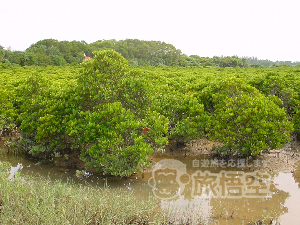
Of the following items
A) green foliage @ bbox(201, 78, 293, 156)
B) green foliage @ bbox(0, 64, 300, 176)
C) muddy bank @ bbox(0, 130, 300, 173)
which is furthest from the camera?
muddy bank @ bbox(0, 130, 300, 173)

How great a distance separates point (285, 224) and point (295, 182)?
217cm

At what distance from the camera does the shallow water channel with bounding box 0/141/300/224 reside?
496cm

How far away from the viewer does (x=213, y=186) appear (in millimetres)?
6094

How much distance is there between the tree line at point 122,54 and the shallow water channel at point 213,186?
3558cm

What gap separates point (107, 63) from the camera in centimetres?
676

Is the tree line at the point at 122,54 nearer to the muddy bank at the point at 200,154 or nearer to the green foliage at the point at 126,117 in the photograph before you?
the green foliage at the point at 126,117

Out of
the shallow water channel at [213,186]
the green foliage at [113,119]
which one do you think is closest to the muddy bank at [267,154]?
the shallow water channel at [213,186]

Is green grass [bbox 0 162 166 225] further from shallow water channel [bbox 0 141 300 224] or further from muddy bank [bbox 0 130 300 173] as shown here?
muddy bank [bbox 0 130 300 173]

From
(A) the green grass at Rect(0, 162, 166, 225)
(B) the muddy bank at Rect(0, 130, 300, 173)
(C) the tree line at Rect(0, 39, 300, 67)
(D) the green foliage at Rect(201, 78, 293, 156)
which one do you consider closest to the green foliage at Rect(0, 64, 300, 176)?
(D) the green foliage at Rect(201, 78, 293, 156)

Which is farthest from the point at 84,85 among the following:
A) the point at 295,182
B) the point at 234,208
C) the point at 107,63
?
the point at 295,182

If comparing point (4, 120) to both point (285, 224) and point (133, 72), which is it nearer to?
point (133, 72)

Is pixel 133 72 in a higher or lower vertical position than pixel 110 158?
higher

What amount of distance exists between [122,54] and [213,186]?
5881cm

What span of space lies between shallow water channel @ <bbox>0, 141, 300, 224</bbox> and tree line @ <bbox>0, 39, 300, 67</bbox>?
3558 cm
